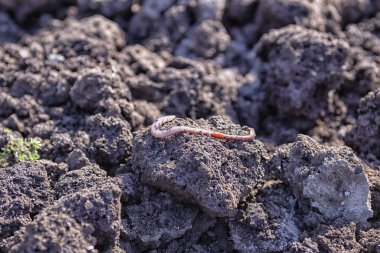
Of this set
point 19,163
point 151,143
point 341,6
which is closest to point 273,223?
point 151,143

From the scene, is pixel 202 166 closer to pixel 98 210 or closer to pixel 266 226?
pixel 266 226

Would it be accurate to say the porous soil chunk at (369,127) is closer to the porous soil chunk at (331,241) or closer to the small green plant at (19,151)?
the porous soil chunk at (331,241)

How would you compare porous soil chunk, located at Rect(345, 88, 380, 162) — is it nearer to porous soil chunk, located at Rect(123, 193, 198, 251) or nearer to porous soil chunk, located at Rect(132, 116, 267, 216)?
porous soil chunk, located at Rect(132, 116, 267, 216)

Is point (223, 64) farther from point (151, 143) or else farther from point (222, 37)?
point (151, 143)

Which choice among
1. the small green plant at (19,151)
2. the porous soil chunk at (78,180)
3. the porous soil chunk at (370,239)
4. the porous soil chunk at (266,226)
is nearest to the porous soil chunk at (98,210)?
the porous soil chunk at (78,180)

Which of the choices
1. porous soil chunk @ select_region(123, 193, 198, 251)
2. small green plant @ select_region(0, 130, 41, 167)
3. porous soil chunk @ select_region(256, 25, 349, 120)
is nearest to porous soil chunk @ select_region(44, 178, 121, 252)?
porous soil chunk @ select_region(123, 193, 198, 251)

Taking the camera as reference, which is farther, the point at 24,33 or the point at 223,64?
the point at 24,33
